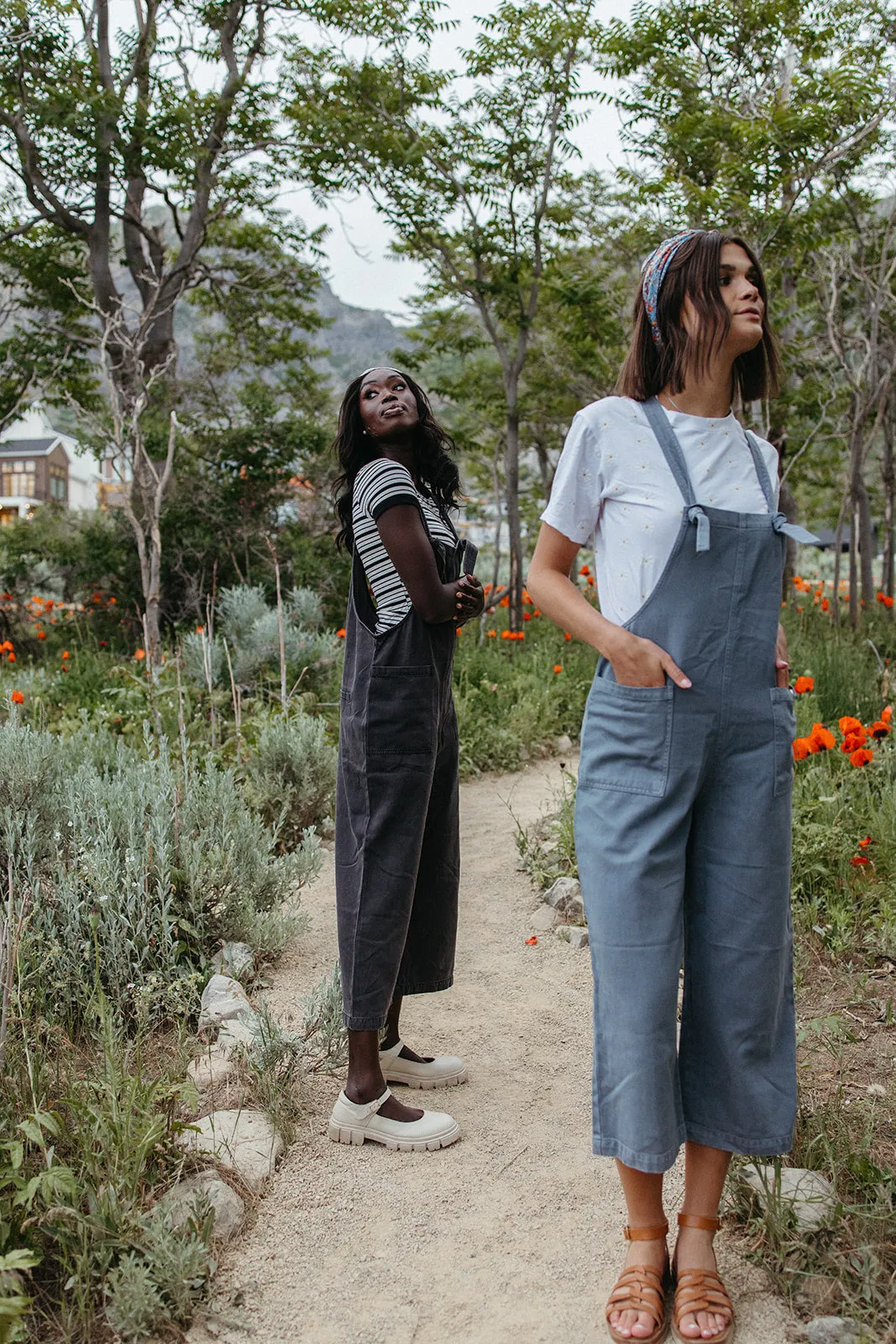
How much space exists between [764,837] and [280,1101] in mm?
1444

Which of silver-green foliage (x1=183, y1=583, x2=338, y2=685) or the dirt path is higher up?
silver-green foliage (x1=183, y1=583, x2=338, y2=685)

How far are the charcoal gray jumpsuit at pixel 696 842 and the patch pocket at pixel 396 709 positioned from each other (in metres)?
0.62

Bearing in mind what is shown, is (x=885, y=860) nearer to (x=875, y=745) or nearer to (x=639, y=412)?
(x=875, y=745)

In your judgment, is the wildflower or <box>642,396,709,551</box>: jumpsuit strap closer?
<box>642,396,709,551</box>: jumpsuit strap

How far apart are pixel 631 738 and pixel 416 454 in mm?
1184

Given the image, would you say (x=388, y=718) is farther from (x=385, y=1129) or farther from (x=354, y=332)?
(x=354, y=332)

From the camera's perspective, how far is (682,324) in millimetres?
1907

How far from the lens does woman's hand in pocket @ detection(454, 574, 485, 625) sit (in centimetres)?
246

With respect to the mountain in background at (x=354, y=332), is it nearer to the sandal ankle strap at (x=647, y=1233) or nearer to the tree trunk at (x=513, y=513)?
the tree trunk at (x=513, y=513)

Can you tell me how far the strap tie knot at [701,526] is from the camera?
179 centimetres

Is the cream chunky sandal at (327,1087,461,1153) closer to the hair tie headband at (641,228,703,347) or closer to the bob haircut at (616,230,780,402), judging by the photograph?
the bob haircut at (616,230,780,402)

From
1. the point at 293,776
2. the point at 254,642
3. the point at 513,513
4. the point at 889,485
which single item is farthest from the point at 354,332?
the point at 293,776

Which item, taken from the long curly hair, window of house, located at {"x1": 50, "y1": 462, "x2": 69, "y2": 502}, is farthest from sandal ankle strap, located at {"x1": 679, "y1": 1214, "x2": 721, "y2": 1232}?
window of house, located at {"x1": 50, "y1": 462, "x2": 69, "y2": 502}

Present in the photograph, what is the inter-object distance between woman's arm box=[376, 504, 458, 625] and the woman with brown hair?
0.46 m
